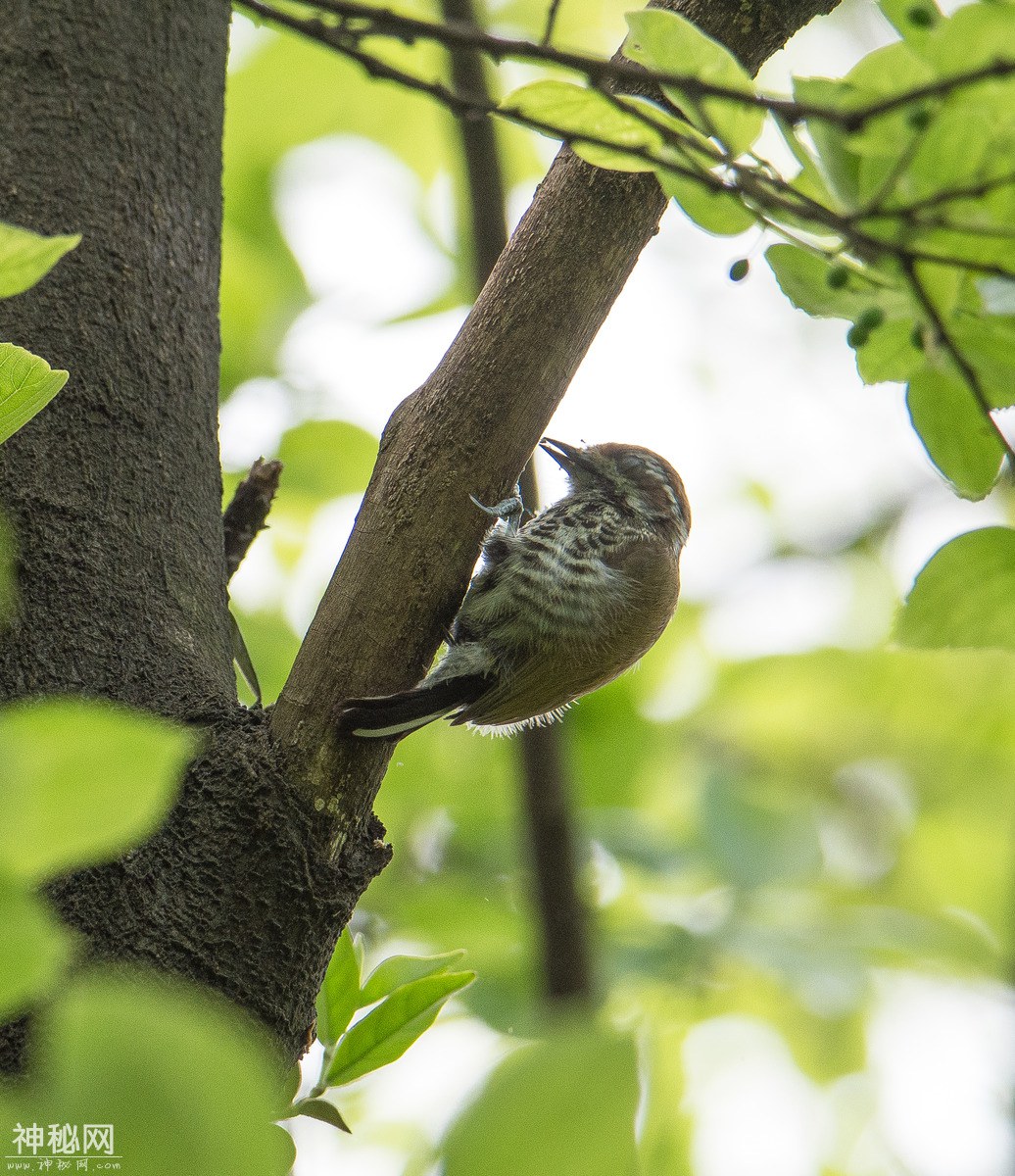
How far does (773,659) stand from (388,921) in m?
1.65

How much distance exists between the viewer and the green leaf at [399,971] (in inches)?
52.1

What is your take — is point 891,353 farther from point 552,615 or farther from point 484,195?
point 552,615

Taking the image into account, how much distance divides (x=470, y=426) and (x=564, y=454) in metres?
2.11

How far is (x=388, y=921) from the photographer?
2.92 meters


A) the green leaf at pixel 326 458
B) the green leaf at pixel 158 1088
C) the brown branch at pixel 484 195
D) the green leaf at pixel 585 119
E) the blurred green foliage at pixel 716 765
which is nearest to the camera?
the green leaf at pixel 158 1088

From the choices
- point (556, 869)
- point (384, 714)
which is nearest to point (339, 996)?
point (384, 714)

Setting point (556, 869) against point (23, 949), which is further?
point (556, 869)

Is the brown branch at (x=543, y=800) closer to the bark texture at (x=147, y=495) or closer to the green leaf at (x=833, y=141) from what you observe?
the bark texture at (x=147, y=495)

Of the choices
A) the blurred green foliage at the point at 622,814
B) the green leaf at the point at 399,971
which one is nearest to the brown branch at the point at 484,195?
the blurred green foliage at the point at 622,814

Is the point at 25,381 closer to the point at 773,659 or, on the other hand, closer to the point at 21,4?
the point at 21,4

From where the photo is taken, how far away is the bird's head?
11.7ft

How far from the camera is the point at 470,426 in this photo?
1688 millimetres

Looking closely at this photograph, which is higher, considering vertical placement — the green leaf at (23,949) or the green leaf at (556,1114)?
the green leaf at (556,1114)

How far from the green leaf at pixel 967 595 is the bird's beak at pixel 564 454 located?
2.72 meters
